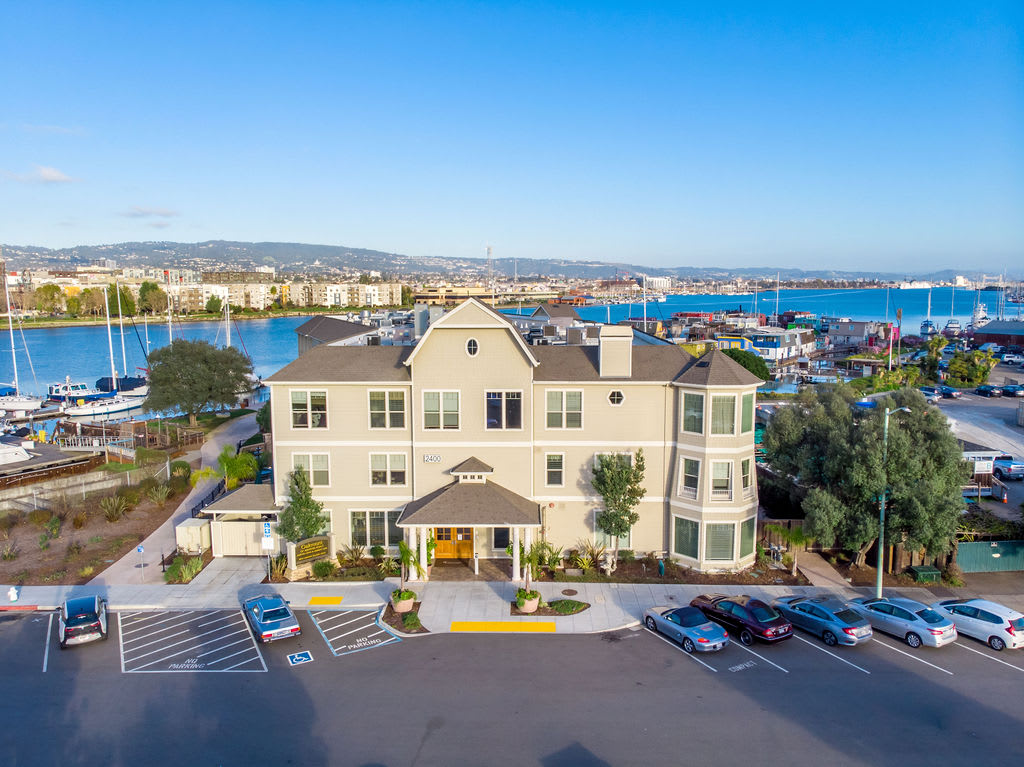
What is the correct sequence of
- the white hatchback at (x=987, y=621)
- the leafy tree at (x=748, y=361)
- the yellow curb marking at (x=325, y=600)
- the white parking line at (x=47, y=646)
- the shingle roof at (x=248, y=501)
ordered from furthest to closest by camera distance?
the leafy tree at (x=748, y=361) → the shingle roof at (x=248, y=501) → the yellow curb marking at (x=325, y=600) → the white hatchback at (x=987, y=621) → the white parking line at (x=47, y=646)

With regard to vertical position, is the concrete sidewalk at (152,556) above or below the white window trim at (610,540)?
below

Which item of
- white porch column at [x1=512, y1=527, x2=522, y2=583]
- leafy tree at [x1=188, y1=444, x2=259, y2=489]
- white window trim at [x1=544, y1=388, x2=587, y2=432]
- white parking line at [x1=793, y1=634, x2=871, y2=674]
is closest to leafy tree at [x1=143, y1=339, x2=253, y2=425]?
leafy tree at [x1=188, y1=444, x2=259, y2=489]

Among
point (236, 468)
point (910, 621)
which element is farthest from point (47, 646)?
point (910, 621)

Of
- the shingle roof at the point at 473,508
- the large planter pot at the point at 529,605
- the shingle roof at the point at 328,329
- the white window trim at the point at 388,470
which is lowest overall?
the large planter pot at the point at 529,605

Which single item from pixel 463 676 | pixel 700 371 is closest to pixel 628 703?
pixel 463 676

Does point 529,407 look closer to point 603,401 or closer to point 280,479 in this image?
point 603,401

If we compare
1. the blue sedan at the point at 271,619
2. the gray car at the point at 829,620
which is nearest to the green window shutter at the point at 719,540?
the gray car at the point at 829,620

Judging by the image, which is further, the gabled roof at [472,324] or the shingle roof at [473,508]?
the gabled roof at [472,324]

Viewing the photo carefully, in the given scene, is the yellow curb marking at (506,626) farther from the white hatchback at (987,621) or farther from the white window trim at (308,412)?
the white hatchback at (987,621)
